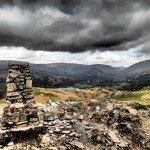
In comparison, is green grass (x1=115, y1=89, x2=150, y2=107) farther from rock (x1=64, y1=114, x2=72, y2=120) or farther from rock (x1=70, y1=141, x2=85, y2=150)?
rock (x1=70, y1=141, x2=85, y2=150)

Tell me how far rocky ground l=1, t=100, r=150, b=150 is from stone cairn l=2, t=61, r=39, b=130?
5.01 ft

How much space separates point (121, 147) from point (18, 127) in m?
11.0

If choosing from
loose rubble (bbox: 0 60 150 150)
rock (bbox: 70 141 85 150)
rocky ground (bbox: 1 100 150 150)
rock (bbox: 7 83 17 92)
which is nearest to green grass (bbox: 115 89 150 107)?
rocky ground (bbox: 1 100 150 150)

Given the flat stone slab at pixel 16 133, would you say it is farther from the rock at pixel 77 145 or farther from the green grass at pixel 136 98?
the green grass at pixel 136 98

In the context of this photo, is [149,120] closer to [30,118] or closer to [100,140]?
[100,140]

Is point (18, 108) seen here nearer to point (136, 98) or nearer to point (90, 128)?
point (90, 128)

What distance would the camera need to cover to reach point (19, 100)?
24750mm

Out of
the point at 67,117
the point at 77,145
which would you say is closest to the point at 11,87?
the point at 77,145

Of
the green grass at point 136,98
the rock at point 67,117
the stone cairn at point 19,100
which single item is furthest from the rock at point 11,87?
the green grass at point 136,98

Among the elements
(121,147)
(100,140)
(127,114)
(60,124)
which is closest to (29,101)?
(60,124)

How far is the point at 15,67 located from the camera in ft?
80.6

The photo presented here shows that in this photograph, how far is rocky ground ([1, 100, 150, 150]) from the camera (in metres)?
24.5

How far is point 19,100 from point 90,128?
389 inches

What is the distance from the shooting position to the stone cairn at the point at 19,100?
2328 centimetres
